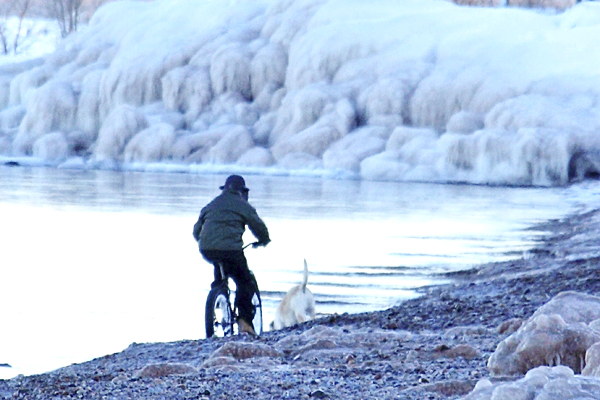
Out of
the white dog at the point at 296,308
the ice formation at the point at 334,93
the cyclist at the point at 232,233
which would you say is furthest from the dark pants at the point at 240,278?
the ice formation at the point at 334,93

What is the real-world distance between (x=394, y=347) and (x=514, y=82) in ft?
114

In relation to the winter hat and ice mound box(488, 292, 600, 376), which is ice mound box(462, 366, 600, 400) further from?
the winter hat

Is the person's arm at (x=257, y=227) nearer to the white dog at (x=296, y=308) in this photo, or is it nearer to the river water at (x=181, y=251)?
the white dog at (x=296, y=308)

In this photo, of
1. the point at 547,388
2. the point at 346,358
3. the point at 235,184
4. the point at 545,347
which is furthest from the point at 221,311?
the point at 547,388

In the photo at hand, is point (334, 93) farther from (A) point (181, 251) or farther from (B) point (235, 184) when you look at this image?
(B) point (235, 184)

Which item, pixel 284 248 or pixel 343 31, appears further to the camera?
pixel 343 31

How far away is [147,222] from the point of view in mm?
21812

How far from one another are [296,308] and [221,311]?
1.02 m

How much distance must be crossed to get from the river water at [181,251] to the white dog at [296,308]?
0.85 metres

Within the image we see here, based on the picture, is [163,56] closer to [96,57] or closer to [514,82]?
[96,57]

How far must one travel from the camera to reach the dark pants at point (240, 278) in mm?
8812

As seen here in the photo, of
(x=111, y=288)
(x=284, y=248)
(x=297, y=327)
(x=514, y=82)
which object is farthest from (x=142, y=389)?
(x=514, y=82)

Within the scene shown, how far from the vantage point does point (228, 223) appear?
8750mm

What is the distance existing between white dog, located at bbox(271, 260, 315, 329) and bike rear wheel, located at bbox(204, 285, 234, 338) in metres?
0.92
